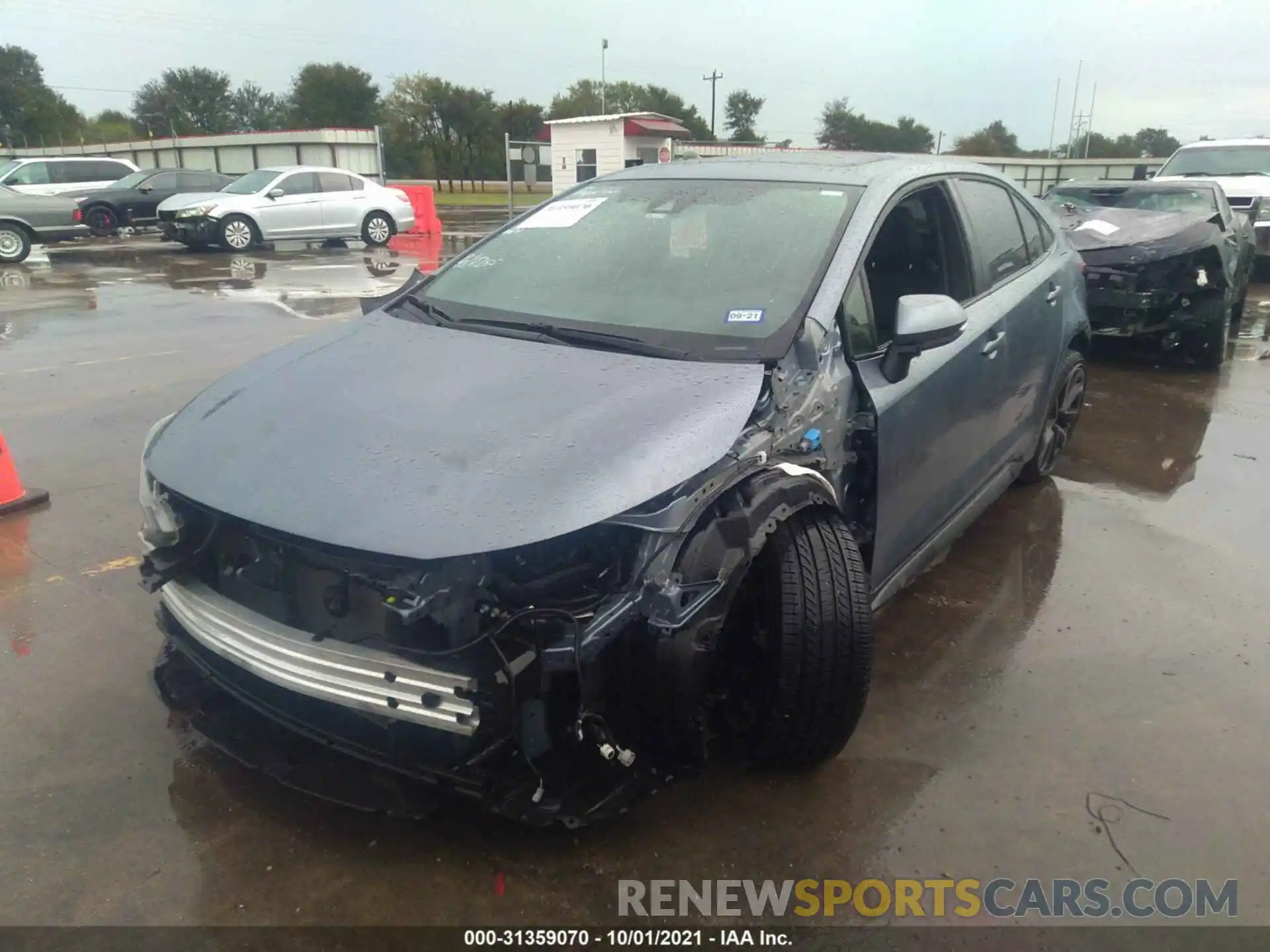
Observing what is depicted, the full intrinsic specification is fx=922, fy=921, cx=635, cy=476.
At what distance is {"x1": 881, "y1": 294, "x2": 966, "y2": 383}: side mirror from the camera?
280 centimetres

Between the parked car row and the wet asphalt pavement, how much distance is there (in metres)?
12.6

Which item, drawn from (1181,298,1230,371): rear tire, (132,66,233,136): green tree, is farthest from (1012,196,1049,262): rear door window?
(132,66,233,136): green tree

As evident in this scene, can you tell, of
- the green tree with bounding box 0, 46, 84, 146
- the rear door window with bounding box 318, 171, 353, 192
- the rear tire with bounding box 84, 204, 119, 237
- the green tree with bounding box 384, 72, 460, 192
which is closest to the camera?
the rear door window with bounding box 318, 171, 353, 192

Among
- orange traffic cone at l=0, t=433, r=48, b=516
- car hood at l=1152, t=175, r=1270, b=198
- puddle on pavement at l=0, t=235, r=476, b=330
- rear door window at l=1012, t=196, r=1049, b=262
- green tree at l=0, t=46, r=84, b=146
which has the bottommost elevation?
orange traffic cone at l=0, t=433, r=48, b=516

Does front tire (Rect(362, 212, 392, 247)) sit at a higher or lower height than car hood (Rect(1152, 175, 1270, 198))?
lower

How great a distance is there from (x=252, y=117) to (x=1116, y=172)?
7585cm

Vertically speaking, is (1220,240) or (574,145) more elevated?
(574,145)

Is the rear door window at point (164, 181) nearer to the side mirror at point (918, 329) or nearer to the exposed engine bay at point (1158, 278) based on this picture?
the exposed engine bay at point (1158, 278)

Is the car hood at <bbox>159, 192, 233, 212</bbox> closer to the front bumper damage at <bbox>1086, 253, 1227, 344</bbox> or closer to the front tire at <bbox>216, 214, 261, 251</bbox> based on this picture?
the front tire at <bbox>216, 214, 261, 251</bbox>

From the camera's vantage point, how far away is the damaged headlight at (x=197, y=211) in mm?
16484

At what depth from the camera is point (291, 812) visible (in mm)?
2508

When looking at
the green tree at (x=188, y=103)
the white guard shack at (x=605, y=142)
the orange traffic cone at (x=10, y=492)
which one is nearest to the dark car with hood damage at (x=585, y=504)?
the orange traffic cone at (x=10, y=492)

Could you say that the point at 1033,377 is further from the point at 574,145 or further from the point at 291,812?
the point at 574,145

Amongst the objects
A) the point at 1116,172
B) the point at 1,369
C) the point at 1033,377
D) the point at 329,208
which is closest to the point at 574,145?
the point at 329,208
